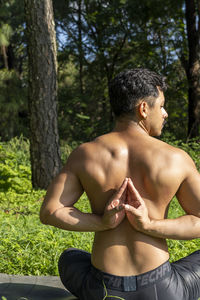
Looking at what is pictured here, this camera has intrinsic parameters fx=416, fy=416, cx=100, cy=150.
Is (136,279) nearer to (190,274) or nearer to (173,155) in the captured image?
(190,274)

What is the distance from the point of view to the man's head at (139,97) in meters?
1.90

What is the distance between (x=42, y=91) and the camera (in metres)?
7.31

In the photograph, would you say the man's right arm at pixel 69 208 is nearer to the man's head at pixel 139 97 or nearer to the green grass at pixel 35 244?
the man's head at pixel 139 97

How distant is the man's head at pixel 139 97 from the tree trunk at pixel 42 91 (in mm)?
5494

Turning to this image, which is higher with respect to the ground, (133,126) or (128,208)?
(133,126)

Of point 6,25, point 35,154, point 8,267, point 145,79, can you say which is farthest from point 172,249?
point 6,25

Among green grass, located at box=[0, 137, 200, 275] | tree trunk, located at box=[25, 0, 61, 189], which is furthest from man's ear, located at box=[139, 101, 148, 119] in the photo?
tree trunk, located at box=[25, 0, 61, 189]

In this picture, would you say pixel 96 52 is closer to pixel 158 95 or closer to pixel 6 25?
pixel 6 25

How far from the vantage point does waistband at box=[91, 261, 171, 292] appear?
6.37 ft

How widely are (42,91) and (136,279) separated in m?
5.73

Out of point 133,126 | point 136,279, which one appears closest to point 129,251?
point 136,279

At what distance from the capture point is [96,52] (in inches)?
556

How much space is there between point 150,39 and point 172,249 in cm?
1165

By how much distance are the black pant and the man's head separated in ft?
2.30
